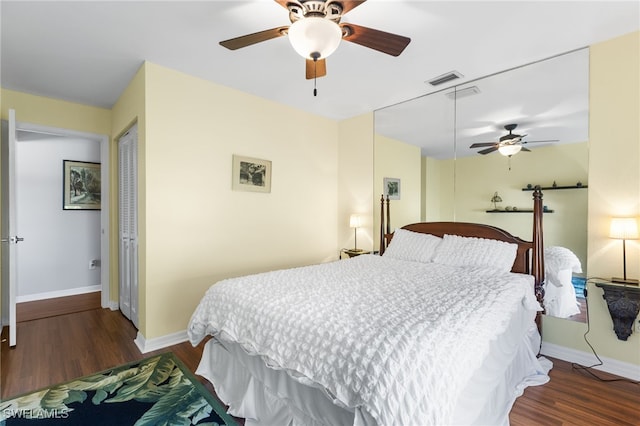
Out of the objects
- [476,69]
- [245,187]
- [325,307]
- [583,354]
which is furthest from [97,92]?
[583,354]

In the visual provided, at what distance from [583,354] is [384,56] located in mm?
2944

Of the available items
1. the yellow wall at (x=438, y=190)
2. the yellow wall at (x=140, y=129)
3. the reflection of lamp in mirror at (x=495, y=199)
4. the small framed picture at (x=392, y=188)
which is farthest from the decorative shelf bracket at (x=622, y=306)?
the yellow wall at (x=140, y=129)

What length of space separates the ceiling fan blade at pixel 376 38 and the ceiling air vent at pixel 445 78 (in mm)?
1247

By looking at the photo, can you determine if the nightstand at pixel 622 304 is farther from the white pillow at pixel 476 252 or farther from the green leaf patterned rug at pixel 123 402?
the green leaf patterned rug at pixel 123 402

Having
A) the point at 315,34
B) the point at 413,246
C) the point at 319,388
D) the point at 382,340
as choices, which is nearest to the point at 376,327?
the point at 382,340

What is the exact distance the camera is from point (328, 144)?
4.38 meters

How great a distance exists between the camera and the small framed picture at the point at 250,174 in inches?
133

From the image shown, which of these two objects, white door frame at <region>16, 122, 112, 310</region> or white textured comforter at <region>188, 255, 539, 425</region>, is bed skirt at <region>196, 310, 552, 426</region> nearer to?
white textured comforter at <region>188, 255, 539, 425</region>

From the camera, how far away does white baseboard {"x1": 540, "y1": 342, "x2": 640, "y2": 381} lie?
7.56ft

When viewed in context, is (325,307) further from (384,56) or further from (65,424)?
(384,56)

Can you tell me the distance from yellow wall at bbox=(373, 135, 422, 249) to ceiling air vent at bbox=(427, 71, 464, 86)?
79 centimetres

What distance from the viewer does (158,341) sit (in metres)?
2.80

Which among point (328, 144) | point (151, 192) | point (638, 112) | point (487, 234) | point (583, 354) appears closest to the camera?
point (638, 112)

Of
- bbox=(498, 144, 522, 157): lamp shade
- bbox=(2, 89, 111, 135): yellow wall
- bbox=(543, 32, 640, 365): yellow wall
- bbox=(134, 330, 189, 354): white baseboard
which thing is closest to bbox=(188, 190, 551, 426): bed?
bbox=(543, 32, 640, 365): yellow wall
